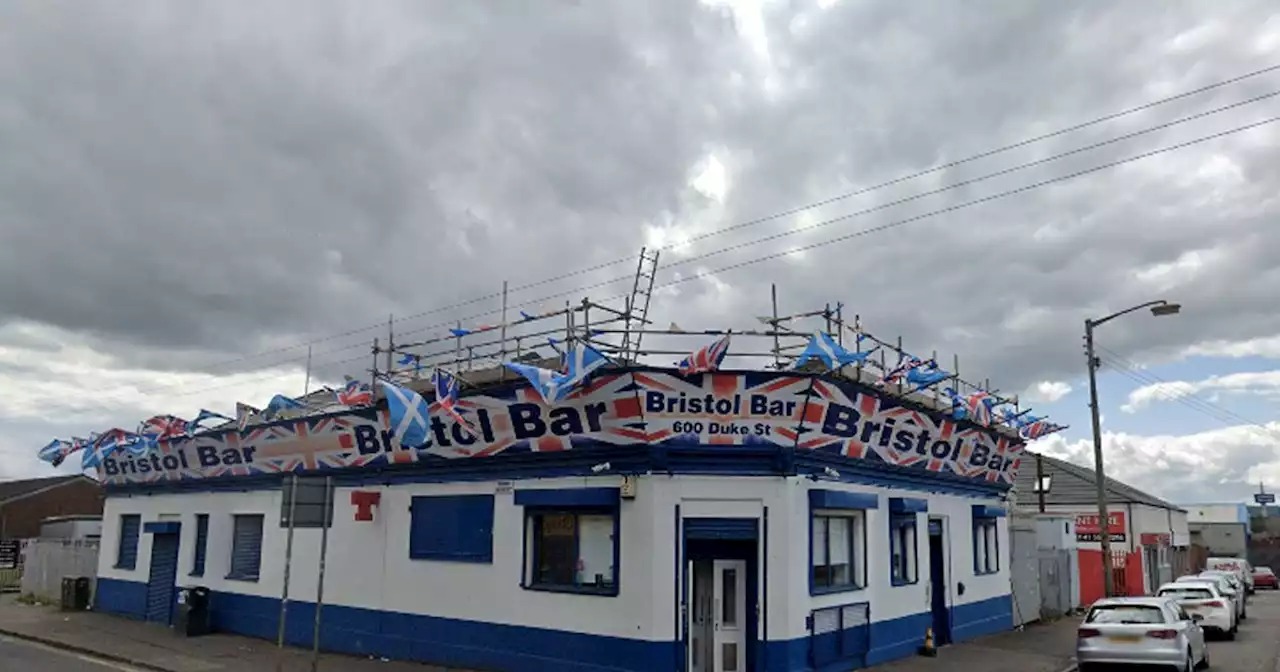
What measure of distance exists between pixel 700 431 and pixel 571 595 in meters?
3.37

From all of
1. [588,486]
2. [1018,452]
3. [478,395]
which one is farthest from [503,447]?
[1018,452]

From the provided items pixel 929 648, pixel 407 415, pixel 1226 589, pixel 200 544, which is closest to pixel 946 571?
pixel 929 648

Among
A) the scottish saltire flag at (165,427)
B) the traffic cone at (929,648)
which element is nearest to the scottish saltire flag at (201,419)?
the scottish saltire flag at (165,427)

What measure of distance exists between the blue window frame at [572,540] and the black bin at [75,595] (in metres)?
16.7

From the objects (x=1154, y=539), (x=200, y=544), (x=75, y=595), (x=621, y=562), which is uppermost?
(x=621, y=562)

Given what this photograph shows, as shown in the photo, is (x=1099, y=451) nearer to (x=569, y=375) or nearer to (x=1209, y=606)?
(x=1209, y=606)

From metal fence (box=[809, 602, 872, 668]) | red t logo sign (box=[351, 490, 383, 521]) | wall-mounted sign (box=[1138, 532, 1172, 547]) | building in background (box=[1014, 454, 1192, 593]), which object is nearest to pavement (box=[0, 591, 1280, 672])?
metal fence (box=[809, 602, 872, 668])

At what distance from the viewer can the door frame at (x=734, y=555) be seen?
14.0 meters

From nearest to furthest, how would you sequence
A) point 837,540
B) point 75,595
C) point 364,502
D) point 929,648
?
point 837,540
point 364,502
point 929,648
point 75,595

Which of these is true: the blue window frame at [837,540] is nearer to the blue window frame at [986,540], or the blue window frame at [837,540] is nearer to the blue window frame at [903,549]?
the blue window frame at [903,549]

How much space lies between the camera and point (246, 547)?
21.2 metres

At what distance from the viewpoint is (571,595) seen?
14.7m

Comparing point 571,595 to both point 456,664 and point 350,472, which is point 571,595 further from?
point 350,472

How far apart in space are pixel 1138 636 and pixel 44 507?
67416 millimetres
